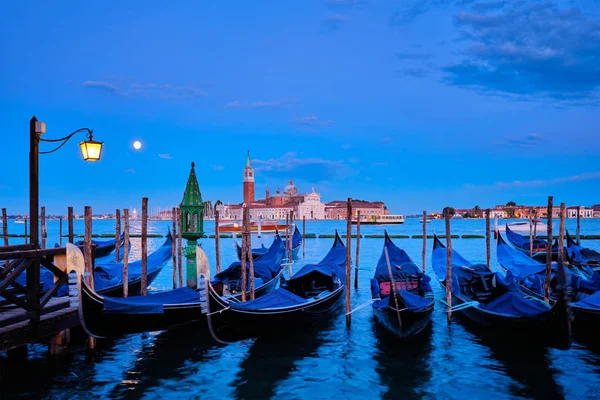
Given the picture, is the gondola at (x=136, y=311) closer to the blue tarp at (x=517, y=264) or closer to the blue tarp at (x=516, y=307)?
the blue tarp at (x=516, y=307)

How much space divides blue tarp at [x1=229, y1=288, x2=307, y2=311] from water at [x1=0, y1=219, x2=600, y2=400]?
1.70 feet

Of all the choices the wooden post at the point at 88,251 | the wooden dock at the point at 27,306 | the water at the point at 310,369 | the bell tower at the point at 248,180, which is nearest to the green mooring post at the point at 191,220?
the water at the point at 310,369

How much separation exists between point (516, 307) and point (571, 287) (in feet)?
7.24

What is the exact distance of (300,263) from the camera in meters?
16.6

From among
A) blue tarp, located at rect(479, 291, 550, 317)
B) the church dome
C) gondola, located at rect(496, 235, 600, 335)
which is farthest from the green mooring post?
the church dome

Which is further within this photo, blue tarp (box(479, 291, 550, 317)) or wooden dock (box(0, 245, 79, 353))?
blue tarp (box(479, 291, 550, 317))

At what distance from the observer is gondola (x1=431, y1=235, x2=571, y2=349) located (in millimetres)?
4426

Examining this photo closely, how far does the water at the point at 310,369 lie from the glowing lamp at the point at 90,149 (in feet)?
6.87

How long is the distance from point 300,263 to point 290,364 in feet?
38.3

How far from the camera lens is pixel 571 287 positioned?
6707 millimetres

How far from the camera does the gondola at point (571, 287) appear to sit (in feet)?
17.1

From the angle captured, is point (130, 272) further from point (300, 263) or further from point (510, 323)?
point (300, 263)

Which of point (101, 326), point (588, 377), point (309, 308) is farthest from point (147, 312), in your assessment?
point (588, 377)

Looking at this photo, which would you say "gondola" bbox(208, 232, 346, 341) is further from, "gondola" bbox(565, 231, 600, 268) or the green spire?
"gondola" bbox(565, 231, 600, 268)
